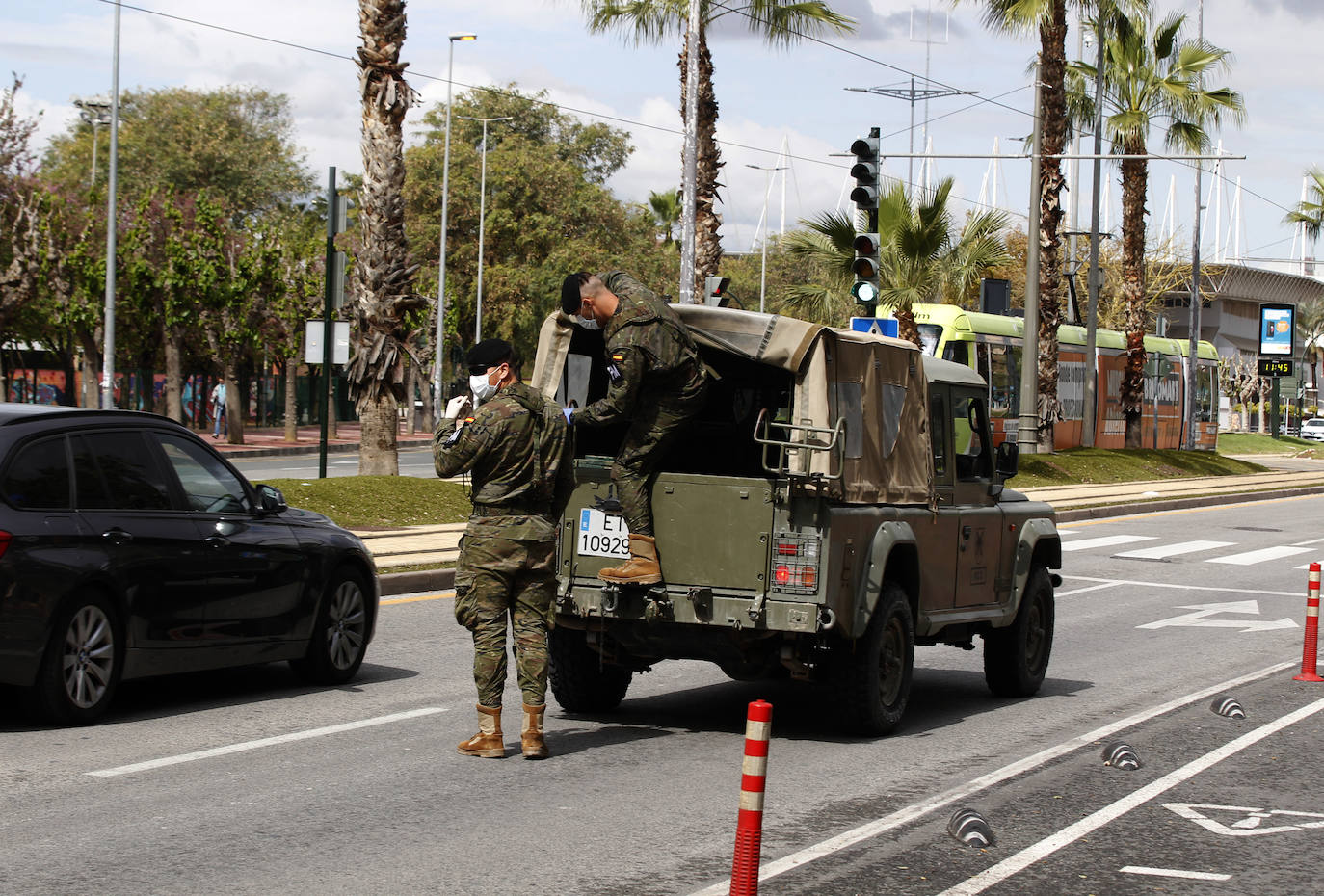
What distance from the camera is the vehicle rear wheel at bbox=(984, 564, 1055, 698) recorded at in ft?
34.1

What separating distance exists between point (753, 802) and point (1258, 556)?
64.2ft

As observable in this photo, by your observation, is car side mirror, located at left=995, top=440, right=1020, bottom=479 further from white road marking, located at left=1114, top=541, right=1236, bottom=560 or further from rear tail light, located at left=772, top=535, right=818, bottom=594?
white road marking, located at left=1114, top=541, right=1236, bottom=560

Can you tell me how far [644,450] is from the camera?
8.26 metres

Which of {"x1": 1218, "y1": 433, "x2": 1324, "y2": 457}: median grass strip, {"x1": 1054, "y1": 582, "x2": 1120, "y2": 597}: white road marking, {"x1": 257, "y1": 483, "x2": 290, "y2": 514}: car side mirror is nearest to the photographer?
{"x1": 257, "y1": 483, "x2": 290, "y2": 514}: car side mirror

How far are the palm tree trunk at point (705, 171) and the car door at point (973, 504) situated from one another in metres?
17.7

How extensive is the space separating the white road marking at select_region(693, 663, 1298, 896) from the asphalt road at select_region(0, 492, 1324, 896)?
0.08ft

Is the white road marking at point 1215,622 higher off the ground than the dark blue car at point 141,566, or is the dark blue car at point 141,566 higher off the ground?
the dark blue car at point 141,566

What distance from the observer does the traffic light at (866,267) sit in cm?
1972

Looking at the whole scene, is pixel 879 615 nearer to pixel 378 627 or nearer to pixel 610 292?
pixel 610 292

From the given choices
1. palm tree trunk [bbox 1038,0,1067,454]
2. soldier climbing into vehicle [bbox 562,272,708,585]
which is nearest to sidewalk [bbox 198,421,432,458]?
palm tree trunk [bbox 1038,0,1067,454]

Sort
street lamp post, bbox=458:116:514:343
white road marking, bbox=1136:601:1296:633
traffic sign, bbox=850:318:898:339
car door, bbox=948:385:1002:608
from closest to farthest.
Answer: car door, bbox=948:385:1002:608 → white road marking, bbox=1136:601:1296:633 → traffic sign, bbox=850:318:898:339 → street lamp post, bbox=458:116:514:343

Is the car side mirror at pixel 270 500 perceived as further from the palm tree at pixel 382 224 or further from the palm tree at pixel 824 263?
the palm tree at pixel 824 263

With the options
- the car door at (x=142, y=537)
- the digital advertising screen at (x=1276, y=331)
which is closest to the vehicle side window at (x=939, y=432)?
the car door at (x=142, y=537)

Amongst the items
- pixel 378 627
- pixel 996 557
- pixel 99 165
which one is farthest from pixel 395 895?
pixel 99 165
